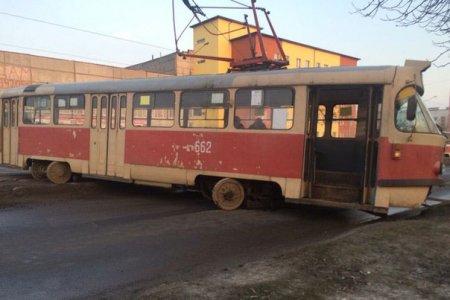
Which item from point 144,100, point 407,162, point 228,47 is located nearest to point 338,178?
point 407,162

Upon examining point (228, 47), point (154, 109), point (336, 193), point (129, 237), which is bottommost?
point (129, 237)

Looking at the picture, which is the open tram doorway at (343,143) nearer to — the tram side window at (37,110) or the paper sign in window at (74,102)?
the paper sign in window at (74,102)

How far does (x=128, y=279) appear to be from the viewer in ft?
16.6

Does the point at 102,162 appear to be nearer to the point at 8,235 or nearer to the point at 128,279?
the point at 8,235

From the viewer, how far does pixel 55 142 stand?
11.7 meters

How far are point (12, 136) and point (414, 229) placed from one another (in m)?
11.0

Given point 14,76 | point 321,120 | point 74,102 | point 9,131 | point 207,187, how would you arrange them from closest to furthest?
point 321,120, point 207,187, point 74,102, point 9,131, point 14,76

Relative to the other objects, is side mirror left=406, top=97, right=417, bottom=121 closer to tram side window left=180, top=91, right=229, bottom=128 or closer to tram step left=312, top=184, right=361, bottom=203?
tram step left=312, top=184, right=361, bottom=203

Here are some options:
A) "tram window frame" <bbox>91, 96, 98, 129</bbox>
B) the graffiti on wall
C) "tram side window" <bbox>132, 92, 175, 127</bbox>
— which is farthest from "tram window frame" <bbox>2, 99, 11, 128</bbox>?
the graffiti on wall

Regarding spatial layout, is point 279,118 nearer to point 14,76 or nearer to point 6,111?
point 6,111

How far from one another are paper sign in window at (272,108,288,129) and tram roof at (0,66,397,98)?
51 cm

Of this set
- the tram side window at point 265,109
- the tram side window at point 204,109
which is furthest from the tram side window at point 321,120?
the tram side window at point 204,109

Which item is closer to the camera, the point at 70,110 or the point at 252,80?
the point at 252,80

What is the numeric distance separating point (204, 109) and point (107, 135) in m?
2.83
